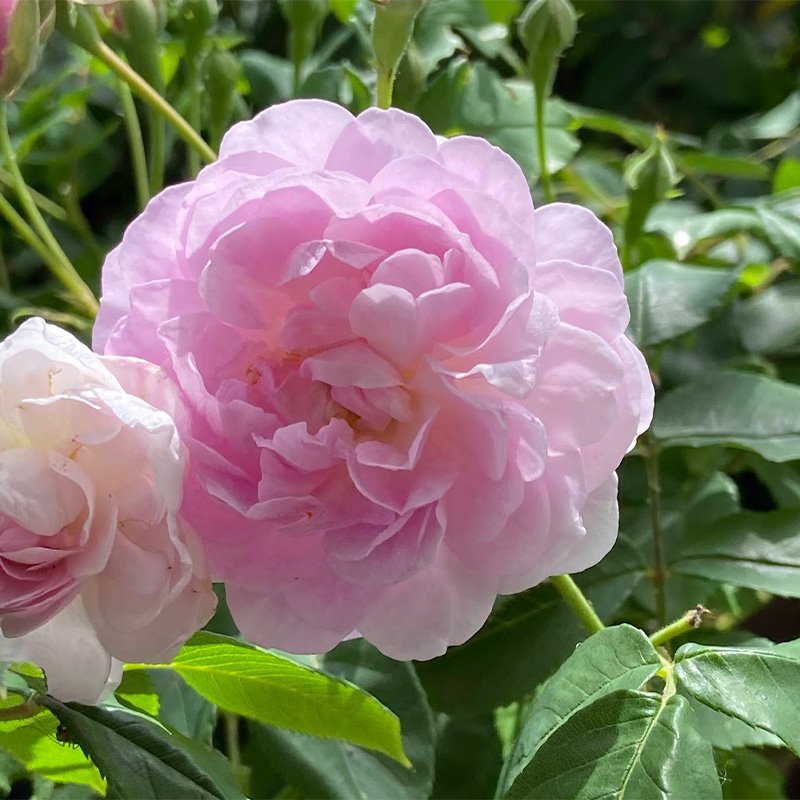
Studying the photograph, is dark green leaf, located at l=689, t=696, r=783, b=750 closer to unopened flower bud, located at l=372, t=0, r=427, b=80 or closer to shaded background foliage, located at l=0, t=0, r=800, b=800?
shaded background foliage, located at l=0, t=0, r=800, b=800

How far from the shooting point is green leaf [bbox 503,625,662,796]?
1.05 feet

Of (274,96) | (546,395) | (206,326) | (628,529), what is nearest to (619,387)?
(546,395)

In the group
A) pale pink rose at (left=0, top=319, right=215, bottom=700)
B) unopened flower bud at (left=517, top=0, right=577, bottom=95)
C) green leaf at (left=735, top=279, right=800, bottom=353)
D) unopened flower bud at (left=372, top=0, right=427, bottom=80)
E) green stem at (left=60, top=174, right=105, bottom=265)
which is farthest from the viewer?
green stem at (left=60, top=174, right=105, bottom=265)

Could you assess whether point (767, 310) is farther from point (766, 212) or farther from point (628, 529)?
point (628, 529)

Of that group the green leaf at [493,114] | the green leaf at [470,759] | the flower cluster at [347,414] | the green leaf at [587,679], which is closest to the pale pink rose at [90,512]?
the flower cluster at [347,414]

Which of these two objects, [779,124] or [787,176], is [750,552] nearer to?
[787,176]

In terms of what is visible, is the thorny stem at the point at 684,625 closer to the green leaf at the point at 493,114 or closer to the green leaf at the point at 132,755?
the green leaf at the point at 132,755

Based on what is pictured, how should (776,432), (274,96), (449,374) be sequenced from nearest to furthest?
(449,374), (776,432), (274,96)

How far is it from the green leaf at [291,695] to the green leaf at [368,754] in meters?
0.05

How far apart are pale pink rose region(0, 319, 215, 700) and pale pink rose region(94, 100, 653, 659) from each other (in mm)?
14

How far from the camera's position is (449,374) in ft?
0.92

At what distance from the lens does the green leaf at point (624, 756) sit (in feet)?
0.96

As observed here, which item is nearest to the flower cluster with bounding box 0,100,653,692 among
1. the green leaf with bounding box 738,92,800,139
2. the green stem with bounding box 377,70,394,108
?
the green stem with bounding box 377,70,394,108

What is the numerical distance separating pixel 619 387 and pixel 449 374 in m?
0.05
